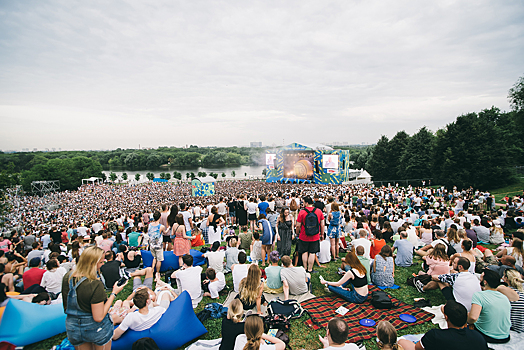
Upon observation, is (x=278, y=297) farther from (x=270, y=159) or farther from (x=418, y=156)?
(x=270, y=159)

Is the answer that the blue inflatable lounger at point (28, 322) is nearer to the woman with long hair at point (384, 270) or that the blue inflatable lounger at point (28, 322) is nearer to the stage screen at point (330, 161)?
the woman with long hair at point (384, 270)

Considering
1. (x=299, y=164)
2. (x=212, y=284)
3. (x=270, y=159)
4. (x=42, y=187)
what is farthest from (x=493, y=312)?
(x=42, y=187)

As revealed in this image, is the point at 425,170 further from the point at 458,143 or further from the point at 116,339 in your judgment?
the point at 116,339

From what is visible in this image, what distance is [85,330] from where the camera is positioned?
234cm

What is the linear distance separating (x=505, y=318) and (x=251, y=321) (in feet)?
10.2

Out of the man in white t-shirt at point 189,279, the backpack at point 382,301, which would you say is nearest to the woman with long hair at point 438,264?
the backpack at point 382,301

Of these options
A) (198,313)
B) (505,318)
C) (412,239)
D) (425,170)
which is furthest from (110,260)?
(425,170)

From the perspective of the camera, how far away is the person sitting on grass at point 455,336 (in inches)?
88.4

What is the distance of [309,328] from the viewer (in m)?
3.52

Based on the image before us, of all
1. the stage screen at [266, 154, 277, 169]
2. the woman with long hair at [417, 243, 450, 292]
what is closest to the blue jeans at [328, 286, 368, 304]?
the woman with long hair at [417, 243, 450, 292]

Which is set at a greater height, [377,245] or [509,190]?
[377,245]

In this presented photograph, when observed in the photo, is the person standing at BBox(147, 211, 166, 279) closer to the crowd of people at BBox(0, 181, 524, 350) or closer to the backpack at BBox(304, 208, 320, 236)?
the crowd of people at BBox(0, 181, 524, 350)

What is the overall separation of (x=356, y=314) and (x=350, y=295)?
1.29 feet

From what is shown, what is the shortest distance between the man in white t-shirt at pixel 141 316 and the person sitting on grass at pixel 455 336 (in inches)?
119
